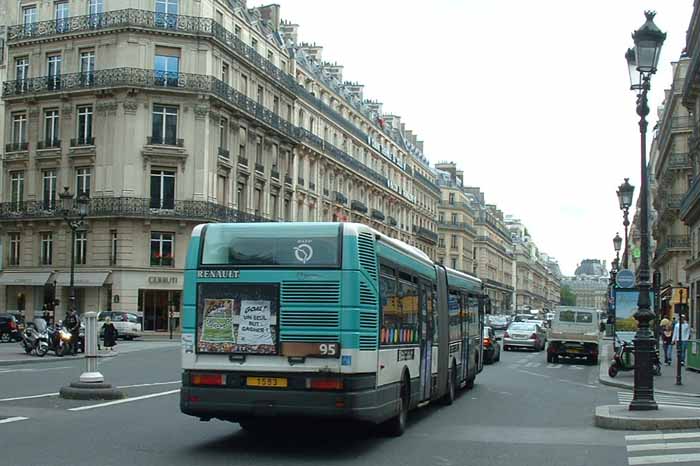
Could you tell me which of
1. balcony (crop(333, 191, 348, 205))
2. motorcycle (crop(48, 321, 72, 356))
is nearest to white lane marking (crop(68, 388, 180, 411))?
motorcycle (crop(48, 321, 72, 356))

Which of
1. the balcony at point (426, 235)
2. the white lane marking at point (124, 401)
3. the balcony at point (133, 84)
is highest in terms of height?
the balcony at point (133, 84)

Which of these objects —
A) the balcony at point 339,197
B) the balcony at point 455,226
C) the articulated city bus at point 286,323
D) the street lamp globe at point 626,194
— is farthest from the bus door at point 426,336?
the balcony at point 455,226

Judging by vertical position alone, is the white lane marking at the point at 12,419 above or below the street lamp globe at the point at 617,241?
below

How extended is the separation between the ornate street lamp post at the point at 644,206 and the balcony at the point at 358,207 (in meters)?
62.2

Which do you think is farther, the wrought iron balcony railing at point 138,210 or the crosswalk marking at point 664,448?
the wrought iron balcony railing at point 138,210

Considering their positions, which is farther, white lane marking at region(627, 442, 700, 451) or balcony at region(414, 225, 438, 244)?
balcony at region(414, 225, 438, 244)

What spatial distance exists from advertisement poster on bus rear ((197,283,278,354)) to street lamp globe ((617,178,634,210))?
23.3 metres

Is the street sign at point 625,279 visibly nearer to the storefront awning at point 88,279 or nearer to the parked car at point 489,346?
the parked car at point 489,346

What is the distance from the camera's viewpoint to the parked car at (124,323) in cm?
4859

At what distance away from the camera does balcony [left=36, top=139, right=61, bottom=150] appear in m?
55.1

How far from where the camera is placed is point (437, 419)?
51.1 ft

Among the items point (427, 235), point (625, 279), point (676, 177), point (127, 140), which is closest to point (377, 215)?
point (427, 235)

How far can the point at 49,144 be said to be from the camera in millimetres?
55469

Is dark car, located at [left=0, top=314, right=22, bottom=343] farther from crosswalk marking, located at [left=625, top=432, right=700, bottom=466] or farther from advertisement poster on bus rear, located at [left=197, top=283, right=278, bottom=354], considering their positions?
crosswalk marking, located at [left=625, top=432, right=700, bottom=466]
